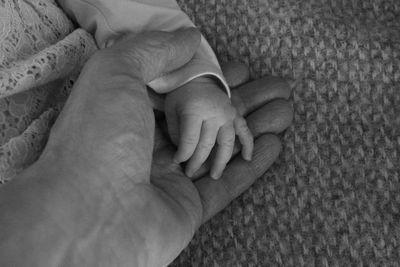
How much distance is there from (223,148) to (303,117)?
0.13 m

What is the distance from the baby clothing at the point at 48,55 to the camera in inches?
18.7

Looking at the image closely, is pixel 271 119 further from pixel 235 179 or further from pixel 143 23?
pixel 143 23

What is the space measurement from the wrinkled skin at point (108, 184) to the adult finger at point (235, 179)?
0.05 feet

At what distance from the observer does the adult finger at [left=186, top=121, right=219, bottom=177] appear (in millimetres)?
545

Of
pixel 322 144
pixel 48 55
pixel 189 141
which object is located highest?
pixel 48 55

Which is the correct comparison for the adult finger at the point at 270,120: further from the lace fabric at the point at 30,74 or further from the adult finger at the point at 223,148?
the lace fabric at the point at 30,74

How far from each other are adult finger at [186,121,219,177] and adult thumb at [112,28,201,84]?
8cm

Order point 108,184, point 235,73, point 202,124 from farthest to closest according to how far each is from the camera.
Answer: point 235,73, point 202,124, point 108,184

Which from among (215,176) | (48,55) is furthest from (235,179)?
(48,55)

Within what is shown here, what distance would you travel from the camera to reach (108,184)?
→ 1.47ft

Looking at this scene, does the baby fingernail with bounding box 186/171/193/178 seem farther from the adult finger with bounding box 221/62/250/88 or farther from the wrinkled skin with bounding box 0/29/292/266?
the adult finger with bounding box 221/62/250/88

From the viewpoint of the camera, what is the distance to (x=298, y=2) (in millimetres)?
683

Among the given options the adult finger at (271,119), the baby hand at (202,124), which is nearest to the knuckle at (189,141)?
the baby hand at (202,124)

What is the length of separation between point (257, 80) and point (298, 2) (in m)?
0.13
